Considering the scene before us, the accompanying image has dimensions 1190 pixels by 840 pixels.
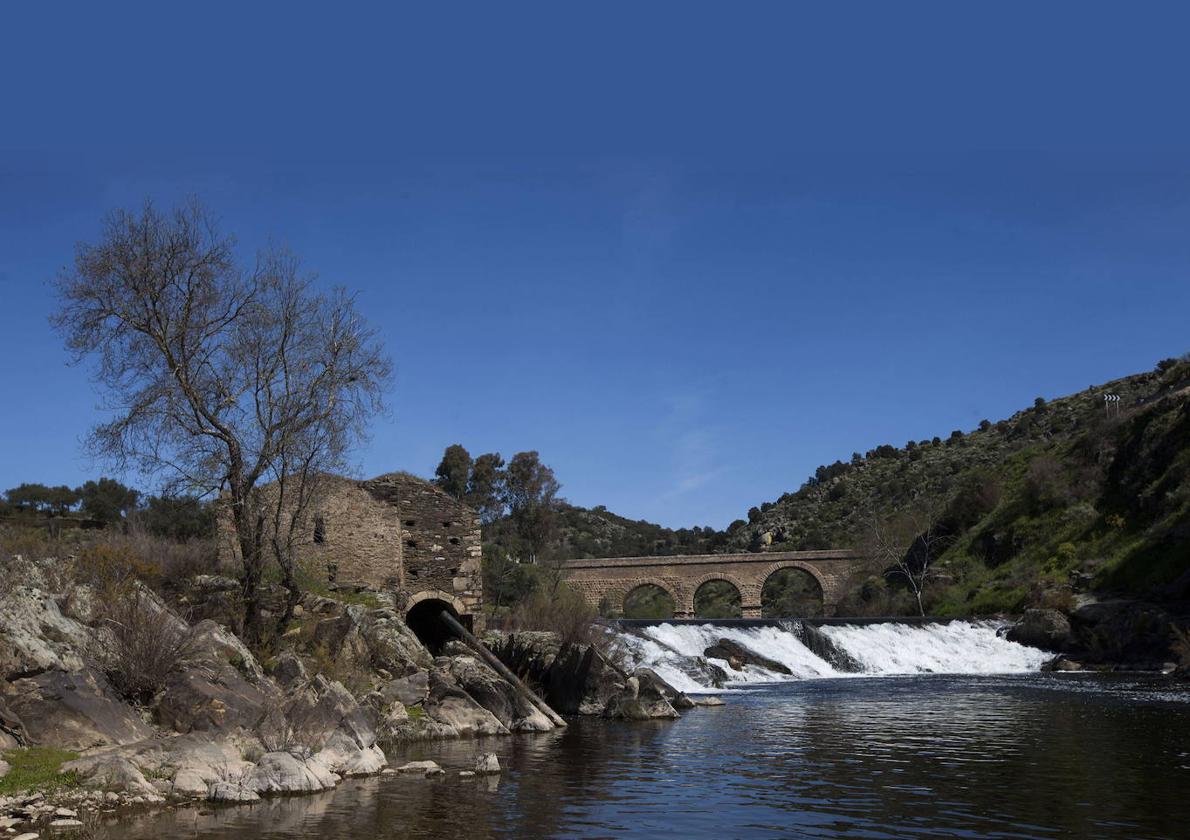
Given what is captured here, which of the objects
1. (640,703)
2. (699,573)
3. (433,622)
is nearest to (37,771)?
(640,703)

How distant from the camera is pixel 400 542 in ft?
80.7

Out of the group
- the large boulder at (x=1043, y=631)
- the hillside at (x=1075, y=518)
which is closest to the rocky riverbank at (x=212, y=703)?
the large boulder at (x=1043, y=631)

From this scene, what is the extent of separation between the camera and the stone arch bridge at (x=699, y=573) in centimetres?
6391

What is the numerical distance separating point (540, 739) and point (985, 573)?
38896mm

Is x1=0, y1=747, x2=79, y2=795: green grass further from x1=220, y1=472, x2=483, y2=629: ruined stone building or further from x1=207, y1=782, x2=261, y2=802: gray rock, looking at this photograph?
x1=220, y1=472, x2=483, y2=629: ruined stone building

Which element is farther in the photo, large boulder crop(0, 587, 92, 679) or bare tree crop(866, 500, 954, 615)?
bare tree crop(866, 500, 954, 615)

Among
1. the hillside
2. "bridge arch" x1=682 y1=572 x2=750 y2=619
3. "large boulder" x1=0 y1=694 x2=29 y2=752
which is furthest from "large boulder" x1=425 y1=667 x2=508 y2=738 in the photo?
"bridge arch" x1=682 y1=572 x2=750 y2=619

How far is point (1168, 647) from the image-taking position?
31719 millimetres

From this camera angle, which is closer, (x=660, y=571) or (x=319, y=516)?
(x=319, y=516)

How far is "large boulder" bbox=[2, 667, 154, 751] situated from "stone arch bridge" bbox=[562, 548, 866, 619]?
164 ft

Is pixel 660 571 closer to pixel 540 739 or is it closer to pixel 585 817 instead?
pixel 540 739

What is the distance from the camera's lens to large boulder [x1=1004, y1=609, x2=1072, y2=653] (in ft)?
120

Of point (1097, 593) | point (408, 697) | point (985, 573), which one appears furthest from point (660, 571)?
point (408, 697)

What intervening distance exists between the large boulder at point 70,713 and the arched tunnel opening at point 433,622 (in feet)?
38.6
